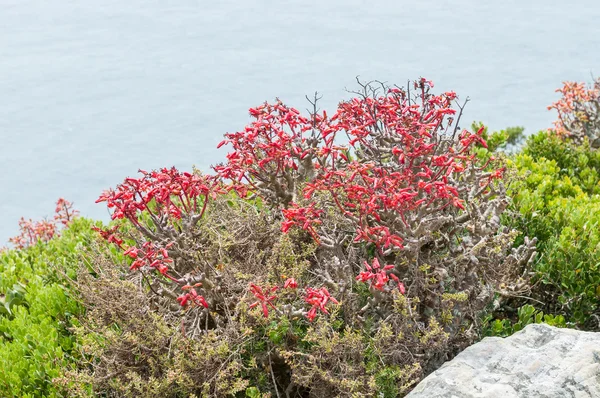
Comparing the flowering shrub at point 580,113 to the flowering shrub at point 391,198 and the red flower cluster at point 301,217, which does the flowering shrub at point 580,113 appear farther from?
the red flower cluster at point 301,217

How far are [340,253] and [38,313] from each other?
2.20m

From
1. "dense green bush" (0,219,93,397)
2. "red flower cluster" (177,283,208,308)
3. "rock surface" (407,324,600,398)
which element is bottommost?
"rock surface" (407,324,600,398)

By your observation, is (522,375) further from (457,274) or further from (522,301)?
(522,301)

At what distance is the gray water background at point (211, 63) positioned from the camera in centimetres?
1366

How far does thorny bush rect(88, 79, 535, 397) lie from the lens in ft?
12.3

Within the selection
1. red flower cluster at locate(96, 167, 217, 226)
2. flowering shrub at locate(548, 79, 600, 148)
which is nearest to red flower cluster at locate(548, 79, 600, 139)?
flowering shrub at locate(548, 79, 600, 148)

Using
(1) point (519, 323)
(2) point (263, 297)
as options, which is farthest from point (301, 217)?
(1) point (519, 323)

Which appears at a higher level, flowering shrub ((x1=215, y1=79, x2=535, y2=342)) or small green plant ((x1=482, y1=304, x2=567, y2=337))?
flowering shrub ((x1=215, y1=79, x2=535, y2=342))

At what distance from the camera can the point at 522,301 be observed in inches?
191

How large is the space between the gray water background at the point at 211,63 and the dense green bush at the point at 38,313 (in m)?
5.81

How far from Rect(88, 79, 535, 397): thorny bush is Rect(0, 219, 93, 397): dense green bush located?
0.69m

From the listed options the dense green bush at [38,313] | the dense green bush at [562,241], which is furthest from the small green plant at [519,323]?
the dense green bush at [38,313]

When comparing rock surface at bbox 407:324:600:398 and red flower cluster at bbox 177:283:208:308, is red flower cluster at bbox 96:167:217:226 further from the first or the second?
rock surface at bbox 407:324:600:398

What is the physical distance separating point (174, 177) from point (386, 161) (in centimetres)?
146
